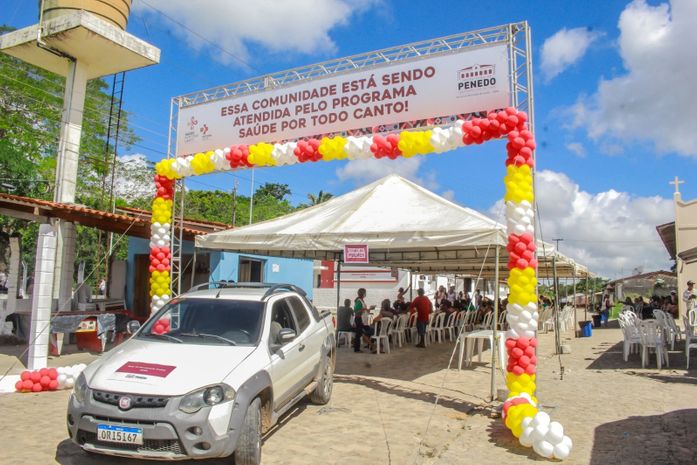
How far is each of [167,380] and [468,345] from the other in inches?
307

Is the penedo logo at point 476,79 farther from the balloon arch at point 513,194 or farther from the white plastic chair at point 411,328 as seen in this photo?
the white plastic chair at point 411,328

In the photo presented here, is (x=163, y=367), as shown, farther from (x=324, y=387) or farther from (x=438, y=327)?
(x=438, y=327)

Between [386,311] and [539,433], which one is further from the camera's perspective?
[386,311]

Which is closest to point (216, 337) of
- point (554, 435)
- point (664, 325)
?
point (554, 435)

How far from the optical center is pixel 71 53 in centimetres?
1458

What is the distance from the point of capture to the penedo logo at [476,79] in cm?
738

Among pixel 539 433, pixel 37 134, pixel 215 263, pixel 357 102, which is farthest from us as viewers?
pixel 37 134

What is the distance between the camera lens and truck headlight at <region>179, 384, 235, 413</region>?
13.6ft

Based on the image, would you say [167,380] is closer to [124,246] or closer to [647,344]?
[647,344]

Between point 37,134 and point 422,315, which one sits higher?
point 37,134

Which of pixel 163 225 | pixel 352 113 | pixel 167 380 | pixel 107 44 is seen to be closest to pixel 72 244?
pixel 163 225

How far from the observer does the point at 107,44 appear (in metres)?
14.2

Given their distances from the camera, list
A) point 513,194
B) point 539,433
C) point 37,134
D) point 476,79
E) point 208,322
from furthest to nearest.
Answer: point 37,134
point 476,79
point 513,194
point 208,322
point 539,433

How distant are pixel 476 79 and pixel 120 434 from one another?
6.26 metres
